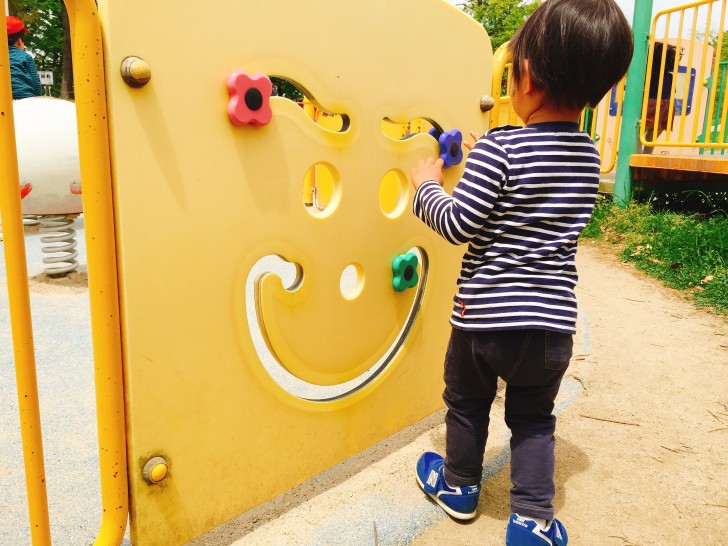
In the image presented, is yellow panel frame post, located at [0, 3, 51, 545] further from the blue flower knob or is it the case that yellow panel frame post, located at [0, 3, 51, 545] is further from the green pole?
the green pole

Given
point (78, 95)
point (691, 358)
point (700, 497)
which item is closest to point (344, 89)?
point (78, 95)

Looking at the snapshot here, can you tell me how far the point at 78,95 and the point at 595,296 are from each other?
2.95 meters

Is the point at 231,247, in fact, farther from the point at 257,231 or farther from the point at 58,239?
the point at 58,239

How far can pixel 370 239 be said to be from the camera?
58.9 inches

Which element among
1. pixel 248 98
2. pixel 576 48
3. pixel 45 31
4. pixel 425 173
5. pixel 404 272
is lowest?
pixel 404 272

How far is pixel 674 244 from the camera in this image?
380cm

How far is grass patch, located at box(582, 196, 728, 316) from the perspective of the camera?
3.25 metres

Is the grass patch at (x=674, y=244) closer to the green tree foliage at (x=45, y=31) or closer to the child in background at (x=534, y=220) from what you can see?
the child in background at (x=534, y=220)

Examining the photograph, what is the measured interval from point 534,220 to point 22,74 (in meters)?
4.09

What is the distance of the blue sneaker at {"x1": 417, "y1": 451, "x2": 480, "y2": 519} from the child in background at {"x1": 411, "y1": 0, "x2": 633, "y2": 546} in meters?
0.12

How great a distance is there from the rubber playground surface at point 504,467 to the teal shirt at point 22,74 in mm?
2275

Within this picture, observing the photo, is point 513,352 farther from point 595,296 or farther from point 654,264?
point 654,264

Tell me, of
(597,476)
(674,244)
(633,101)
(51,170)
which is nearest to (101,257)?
(597,476)

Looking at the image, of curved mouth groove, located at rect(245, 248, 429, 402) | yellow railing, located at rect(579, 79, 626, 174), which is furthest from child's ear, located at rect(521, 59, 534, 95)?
yellow railing, located at rect(579, 79, 626, 174)
